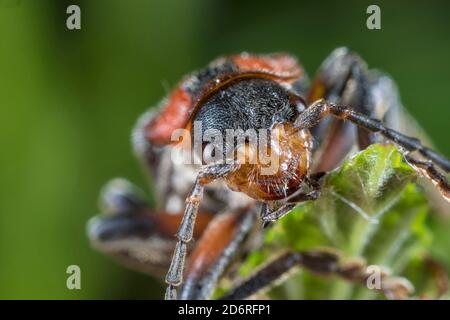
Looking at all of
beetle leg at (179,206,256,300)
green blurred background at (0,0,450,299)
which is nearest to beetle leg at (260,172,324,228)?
beetle leg at (179,206,256,300)

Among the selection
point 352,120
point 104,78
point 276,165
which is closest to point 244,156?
point 276,165

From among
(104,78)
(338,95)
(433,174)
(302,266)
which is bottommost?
(302,266)

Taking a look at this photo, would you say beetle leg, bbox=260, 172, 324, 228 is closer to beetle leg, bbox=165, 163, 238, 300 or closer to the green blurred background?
beetle leg, bbox=165, 163, 238, 300

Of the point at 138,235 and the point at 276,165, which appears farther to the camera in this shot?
the point at 138,235

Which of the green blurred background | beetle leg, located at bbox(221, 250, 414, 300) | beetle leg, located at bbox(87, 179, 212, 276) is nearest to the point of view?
beetle leg, located at bbox(221, 250, 414, 300)

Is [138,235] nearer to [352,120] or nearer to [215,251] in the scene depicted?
[215,251]

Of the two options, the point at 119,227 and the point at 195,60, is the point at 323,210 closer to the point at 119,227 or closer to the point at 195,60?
the point at 119,227
